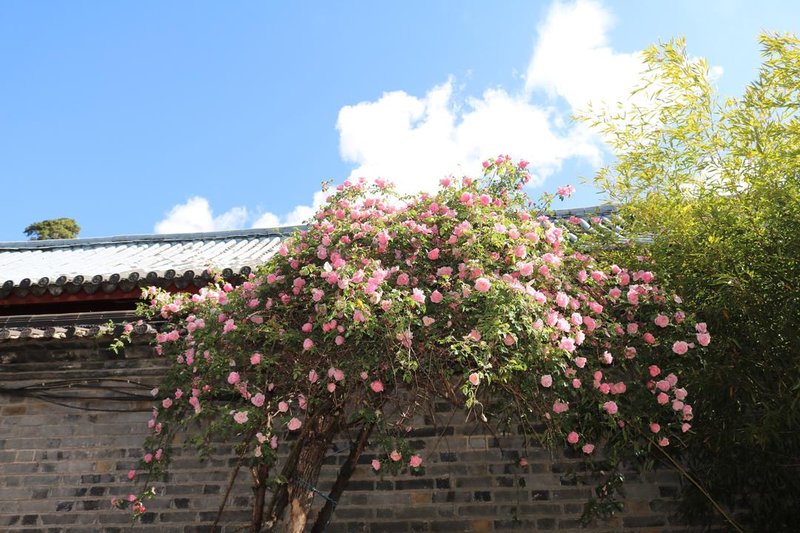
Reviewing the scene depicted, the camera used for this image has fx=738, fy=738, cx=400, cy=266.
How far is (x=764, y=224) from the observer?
4.29m

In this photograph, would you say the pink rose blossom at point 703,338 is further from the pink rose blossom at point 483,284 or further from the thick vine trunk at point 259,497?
the thick vine trunk at point 259,497

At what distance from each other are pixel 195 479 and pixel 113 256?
4.75 m

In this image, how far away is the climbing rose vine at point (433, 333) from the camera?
13.0 ft

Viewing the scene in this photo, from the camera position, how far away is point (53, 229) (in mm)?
19953

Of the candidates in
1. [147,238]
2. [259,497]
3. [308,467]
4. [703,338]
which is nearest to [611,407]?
[703,338]

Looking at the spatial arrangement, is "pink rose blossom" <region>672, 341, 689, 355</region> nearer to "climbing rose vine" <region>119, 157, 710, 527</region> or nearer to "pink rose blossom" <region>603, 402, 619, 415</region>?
"climbing rose vine" <region>119, 157, 710, 527</region>

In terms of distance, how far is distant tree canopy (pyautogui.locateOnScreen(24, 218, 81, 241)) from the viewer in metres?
19.9

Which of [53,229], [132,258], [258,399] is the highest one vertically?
[53,229]

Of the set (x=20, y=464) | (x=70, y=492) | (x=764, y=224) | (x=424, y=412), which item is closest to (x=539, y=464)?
(x=424, y=412)

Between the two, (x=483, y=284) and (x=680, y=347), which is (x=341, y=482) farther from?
(x=680, y=347)

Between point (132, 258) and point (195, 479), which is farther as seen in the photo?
point (132, 258)

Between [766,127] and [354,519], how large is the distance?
12.8 ft

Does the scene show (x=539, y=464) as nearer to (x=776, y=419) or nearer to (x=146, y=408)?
(x=776, y=419)

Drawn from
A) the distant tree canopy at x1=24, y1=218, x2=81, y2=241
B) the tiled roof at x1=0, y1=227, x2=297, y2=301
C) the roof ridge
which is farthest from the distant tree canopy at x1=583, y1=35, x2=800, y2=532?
the distant tree canopy at x1=24, y1=218, x2=81, y2=241
